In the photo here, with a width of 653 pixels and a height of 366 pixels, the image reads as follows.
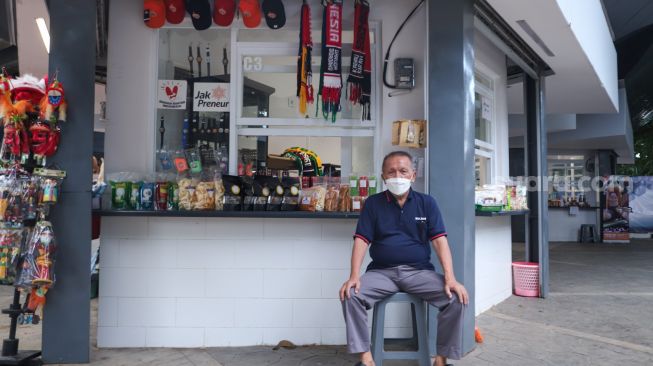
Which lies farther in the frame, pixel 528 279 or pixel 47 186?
pixel 528 279

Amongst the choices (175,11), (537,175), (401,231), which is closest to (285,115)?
(175,11)

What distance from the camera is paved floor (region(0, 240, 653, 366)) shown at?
10.6 feet

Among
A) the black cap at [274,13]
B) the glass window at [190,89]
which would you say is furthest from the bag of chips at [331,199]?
the black cap at [274,13]

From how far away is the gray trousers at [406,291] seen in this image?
2.60m

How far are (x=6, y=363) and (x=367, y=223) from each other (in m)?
2.41

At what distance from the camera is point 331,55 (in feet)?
12.0

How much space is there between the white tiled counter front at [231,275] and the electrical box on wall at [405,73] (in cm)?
116

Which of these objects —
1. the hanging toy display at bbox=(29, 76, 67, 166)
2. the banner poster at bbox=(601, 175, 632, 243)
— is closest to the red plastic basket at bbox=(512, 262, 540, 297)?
the hanging toy display at bbox=(29, 76, 67, 166)

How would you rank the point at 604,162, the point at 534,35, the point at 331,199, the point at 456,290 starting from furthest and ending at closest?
1. the point at 604,162
2. the point at 534,35
3. the point at 331,199
4. the point at 456,290

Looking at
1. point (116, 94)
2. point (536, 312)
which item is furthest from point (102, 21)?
point (536, 312)

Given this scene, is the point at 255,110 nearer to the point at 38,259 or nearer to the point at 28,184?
the point at 28,184

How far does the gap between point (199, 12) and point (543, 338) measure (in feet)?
12.1

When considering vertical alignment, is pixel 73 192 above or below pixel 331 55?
below

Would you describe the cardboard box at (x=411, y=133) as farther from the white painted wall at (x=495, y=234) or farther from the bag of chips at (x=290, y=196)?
the white painted wall at (x=495, y=234)
